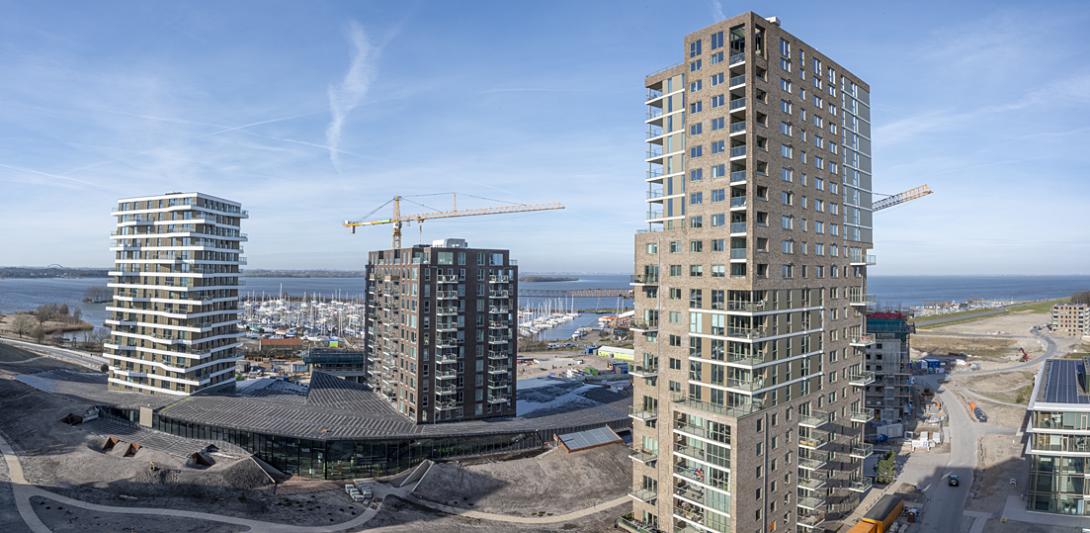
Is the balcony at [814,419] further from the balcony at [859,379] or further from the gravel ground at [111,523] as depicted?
the gravel ground at [111,523]

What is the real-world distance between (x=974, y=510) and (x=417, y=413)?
61.1 metres

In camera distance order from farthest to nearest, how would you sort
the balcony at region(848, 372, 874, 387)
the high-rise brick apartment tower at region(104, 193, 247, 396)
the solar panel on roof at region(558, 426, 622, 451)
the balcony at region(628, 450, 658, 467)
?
the high-rise brick apartment tower at region(104, 193, 247, 396), the solar panel on roof at region(558, 426, 622, 451), the balcony at region(848, 372, 874, 387), the balcony at region(628, 450, 658, 467)

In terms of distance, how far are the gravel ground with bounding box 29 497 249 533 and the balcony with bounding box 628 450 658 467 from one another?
110 feet

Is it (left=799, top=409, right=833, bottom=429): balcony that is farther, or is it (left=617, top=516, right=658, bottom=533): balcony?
(left=617, top=516, right=658, bottom=533): balcony

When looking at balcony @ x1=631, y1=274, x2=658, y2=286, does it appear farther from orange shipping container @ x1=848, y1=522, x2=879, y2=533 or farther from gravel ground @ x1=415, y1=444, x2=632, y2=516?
orange shipping container @ x1=848, y1=522, x2=879, y2=533

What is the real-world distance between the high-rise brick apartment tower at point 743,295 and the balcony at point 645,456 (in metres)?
0.15

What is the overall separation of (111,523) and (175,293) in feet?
128

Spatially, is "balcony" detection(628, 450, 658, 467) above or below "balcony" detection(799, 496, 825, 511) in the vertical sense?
above

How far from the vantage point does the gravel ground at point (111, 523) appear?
47750 mm

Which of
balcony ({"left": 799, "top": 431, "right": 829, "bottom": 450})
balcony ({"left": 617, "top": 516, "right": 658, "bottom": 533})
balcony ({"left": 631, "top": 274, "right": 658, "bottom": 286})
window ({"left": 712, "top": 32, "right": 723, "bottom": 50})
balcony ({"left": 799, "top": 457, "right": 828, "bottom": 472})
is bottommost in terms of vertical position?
balcony ({"left": 617, "top": 516, "right": 658, "bottom": 533})

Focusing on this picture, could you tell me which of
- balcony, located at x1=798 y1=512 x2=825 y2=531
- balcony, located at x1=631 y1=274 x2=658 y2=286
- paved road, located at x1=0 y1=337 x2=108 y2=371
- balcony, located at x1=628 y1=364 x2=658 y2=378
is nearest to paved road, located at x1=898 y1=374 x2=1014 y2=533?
balcony, located at x1=798 y1=512 x2=825 y2=531

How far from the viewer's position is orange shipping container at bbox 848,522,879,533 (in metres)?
50.6

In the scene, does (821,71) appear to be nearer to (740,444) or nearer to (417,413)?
(740,444)

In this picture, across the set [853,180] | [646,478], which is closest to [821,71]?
[853,180]
